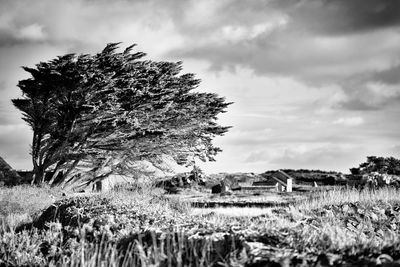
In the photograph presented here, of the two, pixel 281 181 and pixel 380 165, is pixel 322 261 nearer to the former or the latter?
pixel 380 165

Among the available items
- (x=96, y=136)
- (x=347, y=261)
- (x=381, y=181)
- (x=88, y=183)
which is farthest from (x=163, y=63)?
(x=347, y=261)

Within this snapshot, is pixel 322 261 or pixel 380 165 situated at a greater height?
pixel 380 165

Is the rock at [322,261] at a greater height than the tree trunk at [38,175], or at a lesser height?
lesser

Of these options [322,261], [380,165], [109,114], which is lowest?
[322,261]

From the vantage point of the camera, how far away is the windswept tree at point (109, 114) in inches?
823

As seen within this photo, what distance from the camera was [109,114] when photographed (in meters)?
21.4

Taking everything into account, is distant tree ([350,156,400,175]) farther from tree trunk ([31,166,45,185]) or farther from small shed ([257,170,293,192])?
tree trunk ([31,166,45,185])

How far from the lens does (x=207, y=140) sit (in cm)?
2670

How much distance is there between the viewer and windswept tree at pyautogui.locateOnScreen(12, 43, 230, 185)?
2091 cm

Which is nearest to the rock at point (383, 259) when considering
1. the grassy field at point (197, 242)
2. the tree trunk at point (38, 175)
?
the grassy field at point (197, 242)

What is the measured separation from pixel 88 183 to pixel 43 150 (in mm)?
3005

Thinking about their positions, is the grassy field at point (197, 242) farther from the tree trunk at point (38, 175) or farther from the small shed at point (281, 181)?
the small shed at point (281, 181)

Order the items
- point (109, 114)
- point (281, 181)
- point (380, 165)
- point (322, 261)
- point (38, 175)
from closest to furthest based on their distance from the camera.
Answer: point (322, 261) → point (109, 114) → point (38, 175) → point (380, 165) → point (281, 181)

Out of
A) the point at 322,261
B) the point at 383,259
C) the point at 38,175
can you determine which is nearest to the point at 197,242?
the point at 322,261
